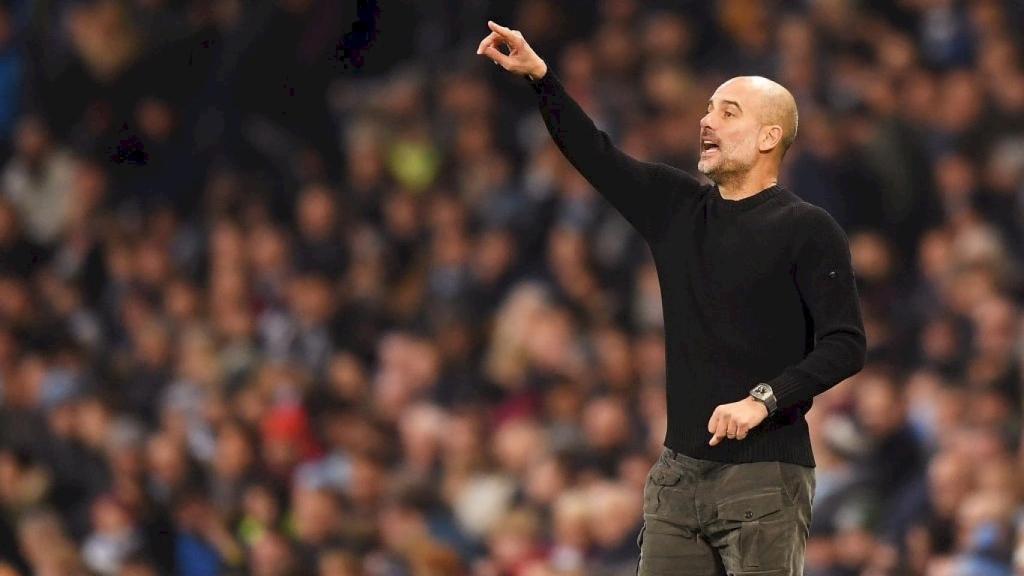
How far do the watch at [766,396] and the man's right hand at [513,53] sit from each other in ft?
2.60

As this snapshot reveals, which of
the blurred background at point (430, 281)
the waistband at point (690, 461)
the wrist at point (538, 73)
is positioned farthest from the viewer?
the blurred background at point (430, 281)

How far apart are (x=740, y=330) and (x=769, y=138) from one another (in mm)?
385

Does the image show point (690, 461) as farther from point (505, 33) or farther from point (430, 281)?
point (430, 281)

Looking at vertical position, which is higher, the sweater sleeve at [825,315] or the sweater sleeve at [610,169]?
the sweater sleeve at [610,169]

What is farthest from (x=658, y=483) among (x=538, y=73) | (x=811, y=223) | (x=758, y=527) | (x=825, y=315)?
(x=538, y=73)

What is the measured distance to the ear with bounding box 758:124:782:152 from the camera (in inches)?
145

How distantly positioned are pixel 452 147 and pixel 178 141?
6.51ft

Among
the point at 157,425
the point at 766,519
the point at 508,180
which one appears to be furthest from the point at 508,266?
the point at 766,519

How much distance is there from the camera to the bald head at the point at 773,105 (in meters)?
3.69

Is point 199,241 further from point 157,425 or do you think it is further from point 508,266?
point 508,266

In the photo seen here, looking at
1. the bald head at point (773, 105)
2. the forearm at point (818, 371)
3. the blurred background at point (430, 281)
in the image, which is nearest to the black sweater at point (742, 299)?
the forearm at point (818, 371)

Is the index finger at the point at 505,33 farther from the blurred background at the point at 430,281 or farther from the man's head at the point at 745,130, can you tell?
the blurred background at the point at 430,281

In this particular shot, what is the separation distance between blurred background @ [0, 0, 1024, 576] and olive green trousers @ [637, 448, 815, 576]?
2.27 metres

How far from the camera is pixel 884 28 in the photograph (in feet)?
26.2
